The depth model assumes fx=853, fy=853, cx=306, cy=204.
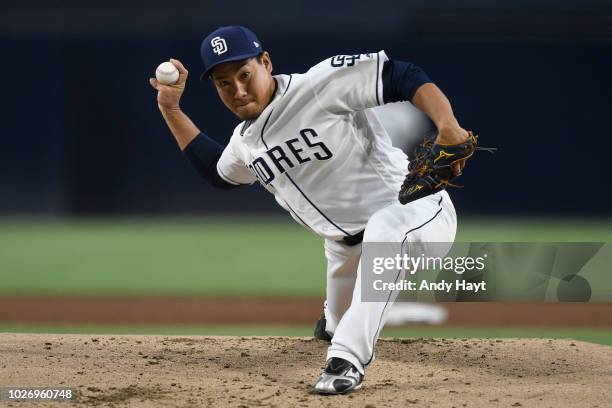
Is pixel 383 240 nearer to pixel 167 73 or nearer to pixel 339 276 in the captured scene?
pixel 339 276

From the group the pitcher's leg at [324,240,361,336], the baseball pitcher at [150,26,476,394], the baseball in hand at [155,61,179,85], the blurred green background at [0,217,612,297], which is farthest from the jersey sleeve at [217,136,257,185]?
the blurred green background at [0,217,612,297]

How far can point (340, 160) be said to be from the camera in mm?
3527

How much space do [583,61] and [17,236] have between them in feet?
26.4

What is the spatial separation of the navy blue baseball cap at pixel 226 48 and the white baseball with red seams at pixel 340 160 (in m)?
0.26

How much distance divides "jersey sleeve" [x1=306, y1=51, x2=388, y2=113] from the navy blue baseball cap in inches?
11.4

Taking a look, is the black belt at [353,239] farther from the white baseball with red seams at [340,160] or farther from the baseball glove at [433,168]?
the baseball glove at [433,168]

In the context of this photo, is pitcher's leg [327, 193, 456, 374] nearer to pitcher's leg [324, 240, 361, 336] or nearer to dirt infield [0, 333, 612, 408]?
dirt infield [0, 333, 612, 408]

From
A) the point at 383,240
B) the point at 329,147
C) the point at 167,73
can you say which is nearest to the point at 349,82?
the point at 329,147

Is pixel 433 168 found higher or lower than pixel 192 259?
lower

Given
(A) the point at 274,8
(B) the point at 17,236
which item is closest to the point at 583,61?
(A) the point at 274,8

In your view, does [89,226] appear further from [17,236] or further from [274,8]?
[274,8]

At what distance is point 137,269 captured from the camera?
8664 millimetres

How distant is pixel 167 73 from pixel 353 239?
1.14 meters

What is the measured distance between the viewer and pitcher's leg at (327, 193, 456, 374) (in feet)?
10.3
